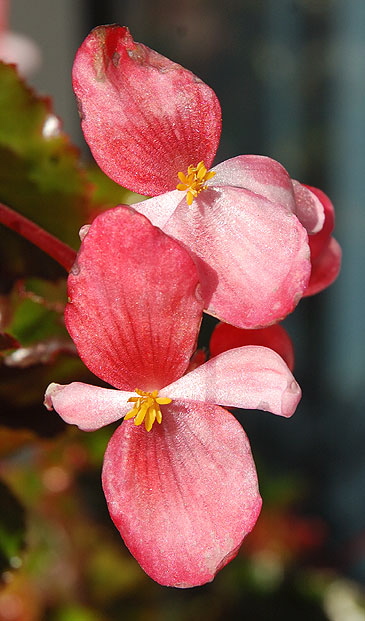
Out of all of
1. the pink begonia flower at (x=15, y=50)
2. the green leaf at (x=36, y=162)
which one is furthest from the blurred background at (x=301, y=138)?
the green leaf at (x=36, y=162)

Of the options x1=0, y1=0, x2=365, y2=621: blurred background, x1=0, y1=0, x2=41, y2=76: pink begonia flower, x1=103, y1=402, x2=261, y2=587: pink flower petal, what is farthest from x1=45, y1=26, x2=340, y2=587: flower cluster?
x1=0, y1=0, x2=365, y2=621: blurred background

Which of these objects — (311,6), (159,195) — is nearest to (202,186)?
(159,195)

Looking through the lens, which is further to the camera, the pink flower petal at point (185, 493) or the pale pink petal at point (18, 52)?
the pale pink petal at point (18, 52)

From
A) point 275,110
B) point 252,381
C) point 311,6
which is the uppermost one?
point 252,381

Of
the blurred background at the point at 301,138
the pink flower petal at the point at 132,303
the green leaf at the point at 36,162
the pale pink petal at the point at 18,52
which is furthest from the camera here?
the blurred background at the point at 301,138

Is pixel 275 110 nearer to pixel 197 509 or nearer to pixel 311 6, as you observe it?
pixel 311 6

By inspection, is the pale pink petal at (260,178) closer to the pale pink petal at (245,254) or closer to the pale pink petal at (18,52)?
the pale pink petal at (245,254)
